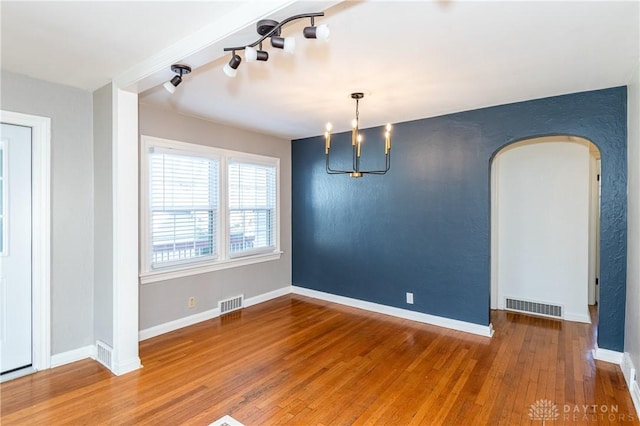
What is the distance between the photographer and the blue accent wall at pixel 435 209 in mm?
3084

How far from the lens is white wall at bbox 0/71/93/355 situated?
2.94 metres

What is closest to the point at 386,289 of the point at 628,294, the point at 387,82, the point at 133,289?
the point at 628,294

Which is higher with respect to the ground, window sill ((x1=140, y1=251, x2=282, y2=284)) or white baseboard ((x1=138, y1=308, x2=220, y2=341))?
window sill ((x1=140, y1=251, x2=282, y2=284))

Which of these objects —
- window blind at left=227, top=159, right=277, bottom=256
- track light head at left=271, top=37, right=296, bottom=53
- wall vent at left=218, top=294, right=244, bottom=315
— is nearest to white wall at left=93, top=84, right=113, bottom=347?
wall vent at left=218, top=294, right=244, bottom=315

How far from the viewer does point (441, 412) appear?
2365mm

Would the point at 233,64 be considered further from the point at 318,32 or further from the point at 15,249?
the point at 15,249

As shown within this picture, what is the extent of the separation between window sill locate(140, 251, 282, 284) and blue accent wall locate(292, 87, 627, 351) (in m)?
0.78

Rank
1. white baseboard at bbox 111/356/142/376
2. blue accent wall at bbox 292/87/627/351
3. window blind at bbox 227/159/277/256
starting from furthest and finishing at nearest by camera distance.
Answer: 1. window blind at bbox 227/159/277/256
2. blue accent wall at bbox 292/87/627/351
3. white baseboard at bbox 111/356/142/376

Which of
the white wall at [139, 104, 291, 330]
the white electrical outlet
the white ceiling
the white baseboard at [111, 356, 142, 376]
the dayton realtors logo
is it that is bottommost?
the dayton realtors logo

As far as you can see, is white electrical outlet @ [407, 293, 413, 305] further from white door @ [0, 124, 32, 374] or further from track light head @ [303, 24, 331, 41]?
white door @ [0, 124, 32, 374]

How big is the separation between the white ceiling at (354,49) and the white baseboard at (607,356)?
8.00ft

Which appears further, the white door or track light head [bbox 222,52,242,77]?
the white door

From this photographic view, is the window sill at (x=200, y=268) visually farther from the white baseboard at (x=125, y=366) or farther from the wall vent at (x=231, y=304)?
the white baseboard at (x=125, y=366)

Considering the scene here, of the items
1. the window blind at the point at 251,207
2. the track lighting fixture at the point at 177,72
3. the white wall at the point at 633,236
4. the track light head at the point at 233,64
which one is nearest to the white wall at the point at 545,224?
the white wall at the point at 633,236
